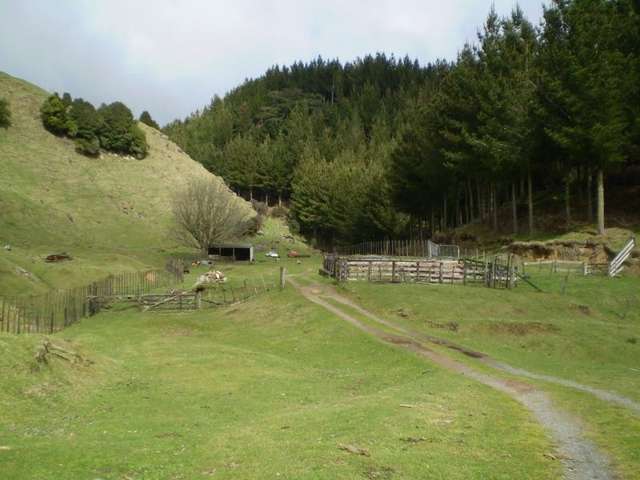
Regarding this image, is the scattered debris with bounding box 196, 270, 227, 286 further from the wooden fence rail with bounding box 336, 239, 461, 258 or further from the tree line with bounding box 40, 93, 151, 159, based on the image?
the tree line with bounding box 40, 93, 151, 159

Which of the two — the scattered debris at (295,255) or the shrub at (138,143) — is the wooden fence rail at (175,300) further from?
the shrub at (138,143)

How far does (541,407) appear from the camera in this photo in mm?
16781

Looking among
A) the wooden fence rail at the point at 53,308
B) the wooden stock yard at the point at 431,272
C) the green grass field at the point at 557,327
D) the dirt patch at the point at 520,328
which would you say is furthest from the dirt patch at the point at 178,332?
the dirt patch at the point at 520,328

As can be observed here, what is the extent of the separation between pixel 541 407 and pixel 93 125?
12270cm

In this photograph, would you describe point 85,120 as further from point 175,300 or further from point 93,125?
point 175,300

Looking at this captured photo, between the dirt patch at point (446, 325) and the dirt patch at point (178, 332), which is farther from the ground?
the dirt patch at point (446, 325)

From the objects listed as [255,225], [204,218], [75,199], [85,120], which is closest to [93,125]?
[85,120]

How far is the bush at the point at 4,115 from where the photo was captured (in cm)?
11086

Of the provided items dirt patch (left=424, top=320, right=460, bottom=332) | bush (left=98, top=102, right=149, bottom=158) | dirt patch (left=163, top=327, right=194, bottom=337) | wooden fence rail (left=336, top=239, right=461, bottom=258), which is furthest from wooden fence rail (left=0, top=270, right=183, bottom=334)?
bush (left=98, top=102, right=149, bottom=158)

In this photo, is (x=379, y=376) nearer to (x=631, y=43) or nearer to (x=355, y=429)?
(x=355, y=429)

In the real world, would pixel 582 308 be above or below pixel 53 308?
above

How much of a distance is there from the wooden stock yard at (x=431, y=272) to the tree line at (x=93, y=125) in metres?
92.4

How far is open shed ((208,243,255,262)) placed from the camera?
3665 inches

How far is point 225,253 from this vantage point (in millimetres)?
96375
